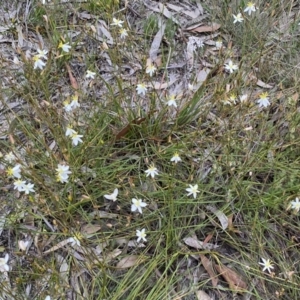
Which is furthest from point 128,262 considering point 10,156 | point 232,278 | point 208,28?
point 208,28

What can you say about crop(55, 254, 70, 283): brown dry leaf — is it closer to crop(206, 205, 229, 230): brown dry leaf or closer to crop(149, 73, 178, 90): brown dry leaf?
crop(206, 205, 229, 230): brown dry leaf

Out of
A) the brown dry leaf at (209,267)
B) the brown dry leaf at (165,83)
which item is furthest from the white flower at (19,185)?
the brown dry leaf at (165,83)

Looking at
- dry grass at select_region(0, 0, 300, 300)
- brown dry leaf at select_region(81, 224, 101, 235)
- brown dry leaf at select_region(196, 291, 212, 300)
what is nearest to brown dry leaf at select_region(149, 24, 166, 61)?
dry grass at select_region(0, 0, 300, 300)

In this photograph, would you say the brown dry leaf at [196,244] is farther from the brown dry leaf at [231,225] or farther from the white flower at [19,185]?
the white flower at [19,185]

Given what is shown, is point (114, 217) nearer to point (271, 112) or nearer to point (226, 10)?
point (271, 112)

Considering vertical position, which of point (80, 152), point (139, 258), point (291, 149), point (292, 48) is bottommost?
point (139, 258)

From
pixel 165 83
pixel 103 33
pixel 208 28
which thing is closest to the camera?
pixel 165 83

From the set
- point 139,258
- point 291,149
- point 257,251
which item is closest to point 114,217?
point 139,258

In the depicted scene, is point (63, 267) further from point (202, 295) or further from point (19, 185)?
point (202, 295)
